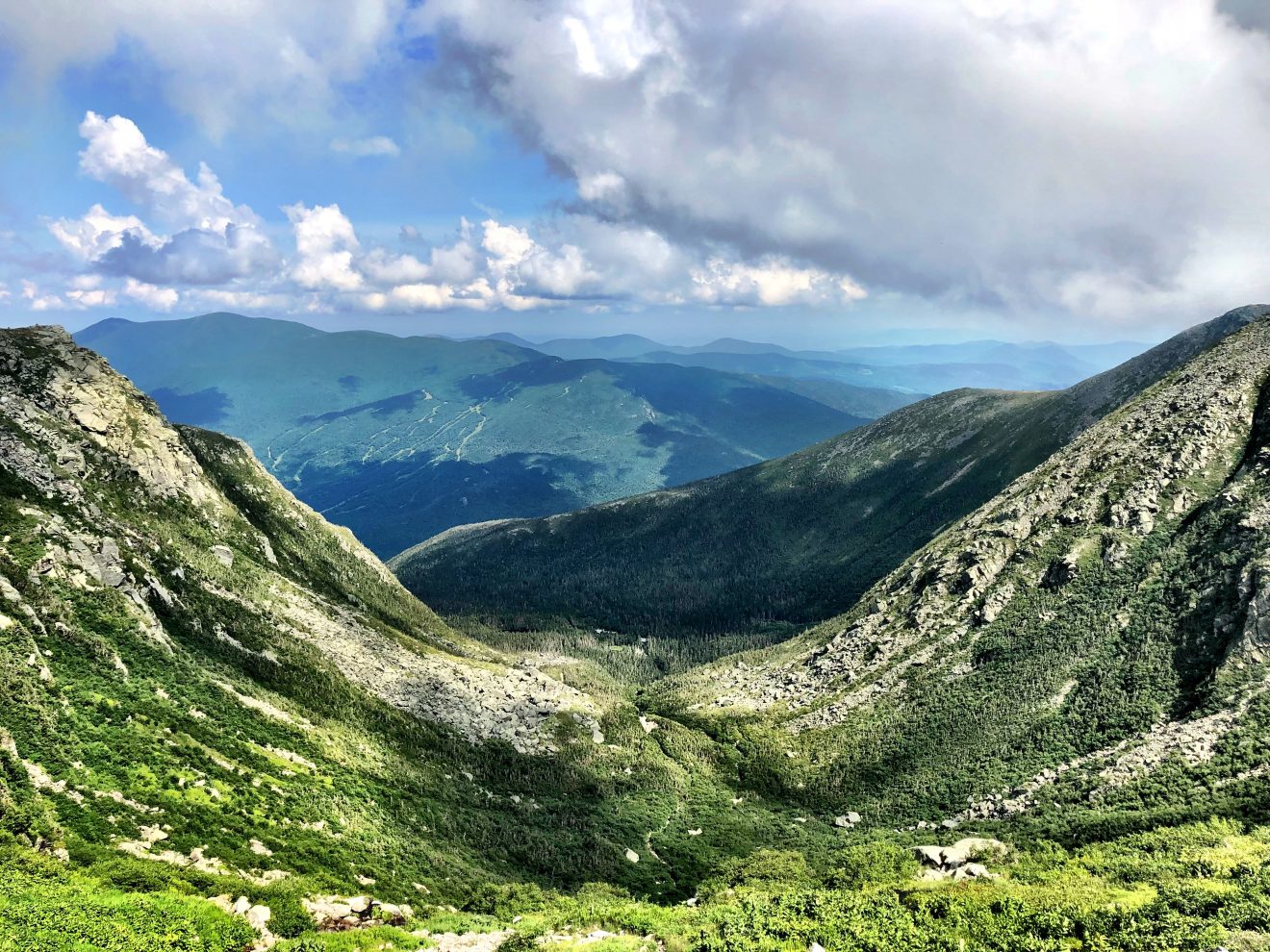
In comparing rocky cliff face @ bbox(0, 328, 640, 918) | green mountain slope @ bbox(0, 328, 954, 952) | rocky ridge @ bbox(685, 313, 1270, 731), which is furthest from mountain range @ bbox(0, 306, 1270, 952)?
rocky ridge @ bbox(685, 313, 1270, 731)

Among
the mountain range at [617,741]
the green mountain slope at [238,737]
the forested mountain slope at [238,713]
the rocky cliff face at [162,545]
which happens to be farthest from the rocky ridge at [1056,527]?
the rocky cliff face at [162,545]

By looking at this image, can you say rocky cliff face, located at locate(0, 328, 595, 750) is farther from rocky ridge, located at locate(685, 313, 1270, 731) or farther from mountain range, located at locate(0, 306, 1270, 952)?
rocky ridge, located at locate(685, 313, 1270, 731)

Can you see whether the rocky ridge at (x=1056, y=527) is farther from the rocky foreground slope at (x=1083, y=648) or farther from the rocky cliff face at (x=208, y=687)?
the rocky cliff face at (x=208, y=687)

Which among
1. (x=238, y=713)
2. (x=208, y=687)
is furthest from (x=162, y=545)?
(x=238, y=713)

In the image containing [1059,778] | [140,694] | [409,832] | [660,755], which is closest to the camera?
[140,694]

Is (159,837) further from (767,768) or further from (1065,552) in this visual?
(1065,552)

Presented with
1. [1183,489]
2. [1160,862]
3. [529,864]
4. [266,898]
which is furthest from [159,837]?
[1183,489]

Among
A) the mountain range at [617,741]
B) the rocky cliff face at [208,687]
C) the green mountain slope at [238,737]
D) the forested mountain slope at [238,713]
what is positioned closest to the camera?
the mountain range at [617,741]
